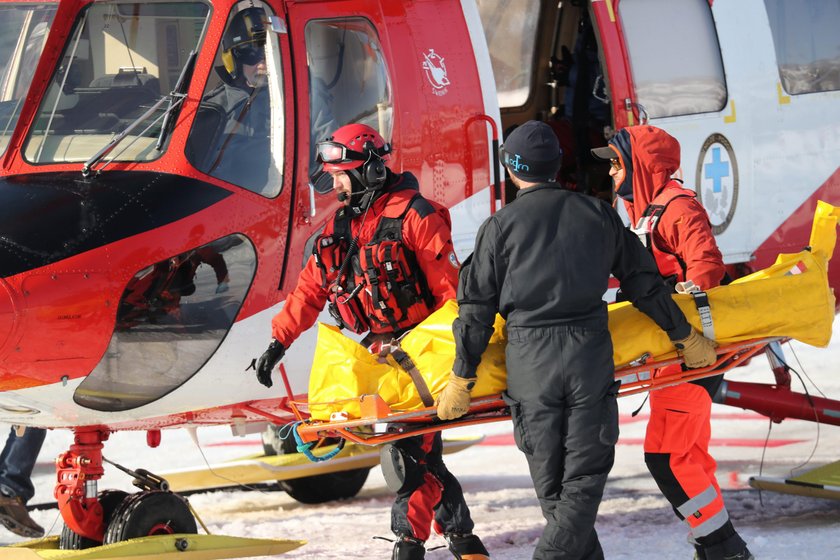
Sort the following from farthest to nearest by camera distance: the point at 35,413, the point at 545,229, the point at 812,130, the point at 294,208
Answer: the point at 812,130
the point at 294,208
the point at 35,413
the point at 545,229

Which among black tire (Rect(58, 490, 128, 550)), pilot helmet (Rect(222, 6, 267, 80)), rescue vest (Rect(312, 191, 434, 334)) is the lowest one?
black tire (Rect(58, 490, 128, 550))

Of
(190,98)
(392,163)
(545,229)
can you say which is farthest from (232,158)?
(545,229)

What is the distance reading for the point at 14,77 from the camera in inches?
232

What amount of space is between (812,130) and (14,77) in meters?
4.73

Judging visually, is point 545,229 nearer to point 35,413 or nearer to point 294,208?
point 294,208

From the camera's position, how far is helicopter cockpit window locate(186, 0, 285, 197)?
5.98m

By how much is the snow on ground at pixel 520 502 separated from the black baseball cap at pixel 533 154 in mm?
2444

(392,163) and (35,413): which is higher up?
(392,163)

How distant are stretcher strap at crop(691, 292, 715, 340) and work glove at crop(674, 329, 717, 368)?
33 millimetres

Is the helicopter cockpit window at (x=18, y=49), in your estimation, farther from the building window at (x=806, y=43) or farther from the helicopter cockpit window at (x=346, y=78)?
the building window at (x=806, y=43)

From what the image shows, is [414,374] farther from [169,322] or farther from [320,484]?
[320,484]

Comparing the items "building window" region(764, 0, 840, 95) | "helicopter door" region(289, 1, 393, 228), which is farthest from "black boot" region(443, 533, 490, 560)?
"building window" region(764, 0, 840, 95)

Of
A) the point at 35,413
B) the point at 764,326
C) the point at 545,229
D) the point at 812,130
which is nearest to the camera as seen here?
the point at 545,229

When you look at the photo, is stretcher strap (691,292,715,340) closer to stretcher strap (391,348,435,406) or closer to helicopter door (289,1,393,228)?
stretcher strap (391,348,435,406)
